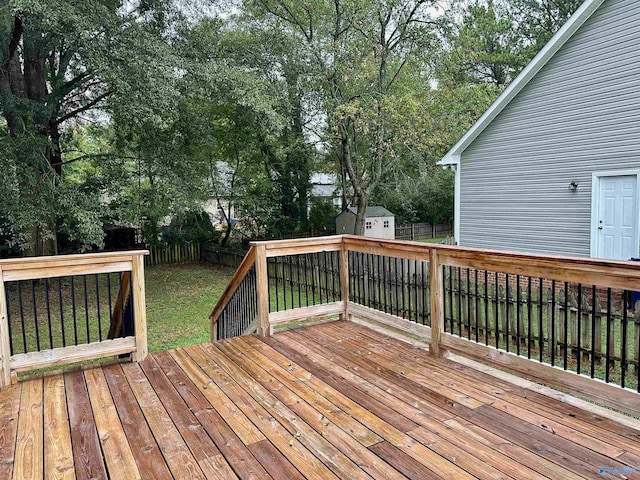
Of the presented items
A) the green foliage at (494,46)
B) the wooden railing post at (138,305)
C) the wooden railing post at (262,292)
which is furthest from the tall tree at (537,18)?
the wooden railing post at (138,305)

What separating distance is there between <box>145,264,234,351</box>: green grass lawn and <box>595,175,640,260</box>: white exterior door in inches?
290

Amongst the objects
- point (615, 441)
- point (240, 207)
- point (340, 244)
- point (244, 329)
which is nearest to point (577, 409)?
point (615, 441)

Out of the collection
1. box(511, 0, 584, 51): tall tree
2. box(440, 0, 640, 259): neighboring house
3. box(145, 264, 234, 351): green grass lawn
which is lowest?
box(145, 264, 234, 351): green grass lawn

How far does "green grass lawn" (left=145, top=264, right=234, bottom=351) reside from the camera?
24.3ft

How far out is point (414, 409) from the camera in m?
2.74

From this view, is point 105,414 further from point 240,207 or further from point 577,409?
point 240,207

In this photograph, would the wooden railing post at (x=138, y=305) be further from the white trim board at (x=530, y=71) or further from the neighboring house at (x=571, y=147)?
the white trim board at (x=530, y=71)

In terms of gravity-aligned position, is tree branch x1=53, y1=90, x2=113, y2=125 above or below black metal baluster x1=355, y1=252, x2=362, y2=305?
above

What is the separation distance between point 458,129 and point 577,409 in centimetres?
1121

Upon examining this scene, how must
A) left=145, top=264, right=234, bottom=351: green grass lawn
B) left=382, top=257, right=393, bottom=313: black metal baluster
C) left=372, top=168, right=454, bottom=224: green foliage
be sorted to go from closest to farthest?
1. left=382, top=257, right=393, bottom=313: black metal baluster
2. left=145, top=264, right=234, bottom=351: green grass lawn
3. left=372, top=168, right=454, bottom=224: green foliage

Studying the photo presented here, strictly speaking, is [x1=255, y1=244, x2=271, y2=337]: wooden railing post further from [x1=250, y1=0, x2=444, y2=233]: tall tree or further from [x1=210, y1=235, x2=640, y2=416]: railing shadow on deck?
[x1=250, y1=0, x2=444, y2=233]: tall tree

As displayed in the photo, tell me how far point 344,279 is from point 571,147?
6316 mm

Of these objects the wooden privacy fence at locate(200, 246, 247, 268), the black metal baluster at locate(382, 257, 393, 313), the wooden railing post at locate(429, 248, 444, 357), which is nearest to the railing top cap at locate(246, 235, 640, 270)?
the wooden railing post at locate(429, 248, 444, 357)

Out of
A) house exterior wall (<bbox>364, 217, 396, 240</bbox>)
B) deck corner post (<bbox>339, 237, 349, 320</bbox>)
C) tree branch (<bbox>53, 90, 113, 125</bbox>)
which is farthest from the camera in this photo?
house exterior wall (<bbox>364, 217, 396, 240</bbox>)
